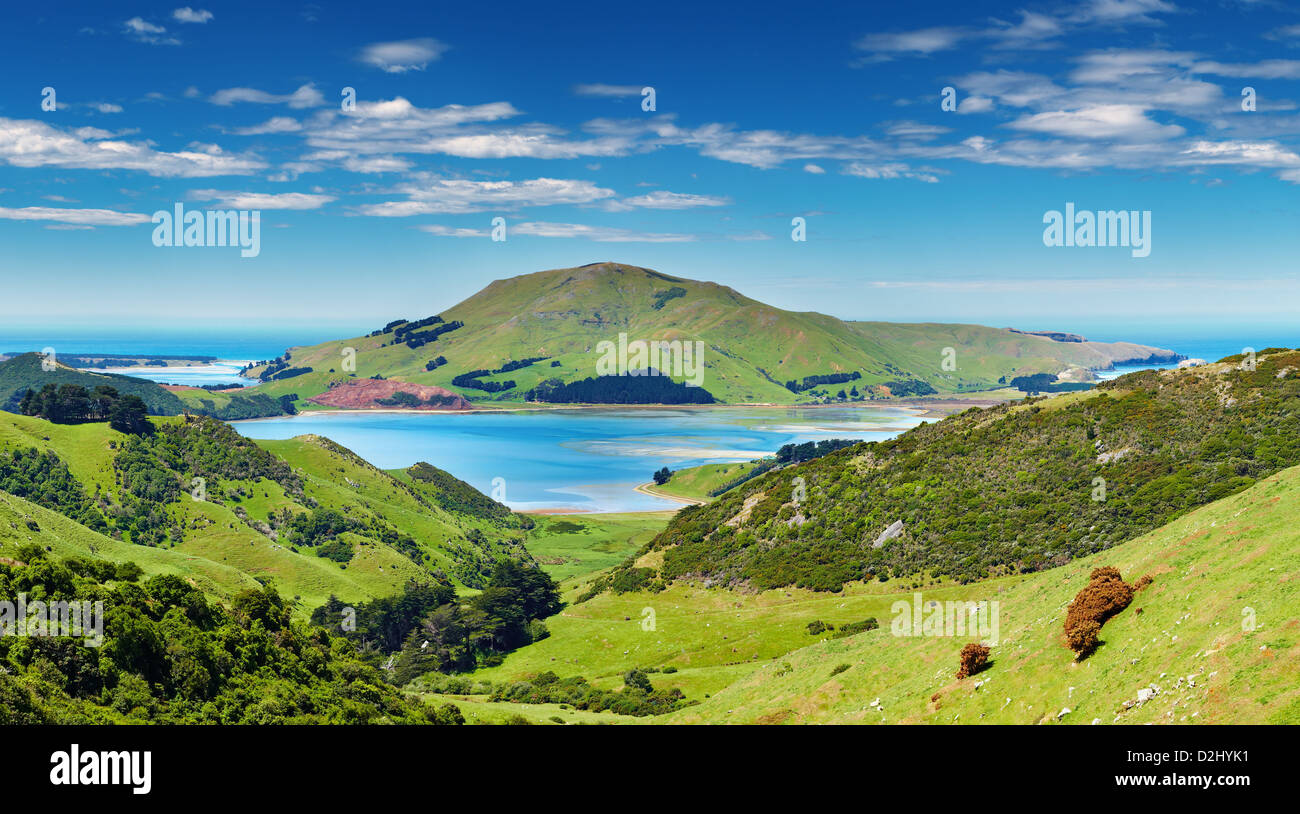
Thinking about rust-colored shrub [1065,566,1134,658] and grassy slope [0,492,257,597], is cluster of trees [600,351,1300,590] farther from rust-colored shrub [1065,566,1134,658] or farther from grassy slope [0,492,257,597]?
grassy slope [0,492,257,597]

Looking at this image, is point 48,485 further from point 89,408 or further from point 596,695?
point 596,695

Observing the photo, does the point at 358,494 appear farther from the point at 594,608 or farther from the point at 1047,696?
the point at 1047,696

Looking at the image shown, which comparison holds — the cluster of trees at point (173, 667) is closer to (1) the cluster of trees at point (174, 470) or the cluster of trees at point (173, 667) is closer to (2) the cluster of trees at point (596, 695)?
(2) the cluster of trees at point (596, 695)

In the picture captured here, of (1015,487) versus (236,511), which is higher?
(1015,487)

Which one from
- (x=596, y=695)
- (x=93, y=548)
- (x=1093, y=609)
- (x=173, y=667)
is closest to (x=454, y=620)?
(x=596, y=695)

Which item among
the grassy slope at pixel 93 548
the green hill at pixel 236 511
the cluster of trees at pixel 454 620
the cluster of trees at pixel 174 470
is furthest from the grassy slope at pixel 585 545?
the grassy slope at pixel 93 548

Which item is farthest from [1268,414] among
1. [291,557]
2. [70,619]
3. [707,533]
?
[291,557]

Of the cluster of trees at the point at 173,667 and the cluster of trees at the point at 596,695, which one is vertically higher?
the cluster of trees at the point at 173,667
